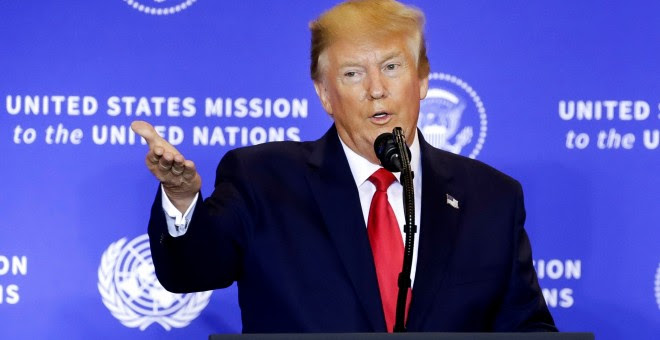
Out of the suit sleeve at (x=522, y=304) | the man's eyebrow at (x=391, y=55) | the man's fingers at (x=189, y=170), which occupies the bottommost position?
the suit sleeve at (x=522, y=304)

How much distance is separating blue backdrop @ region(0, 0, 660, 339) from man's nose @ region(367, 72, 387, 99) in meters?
0.79

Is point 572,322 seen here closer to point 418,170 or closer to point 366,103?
point 418,170

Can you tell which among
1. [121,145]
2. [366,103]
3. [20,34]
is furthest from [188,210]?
[20,34]

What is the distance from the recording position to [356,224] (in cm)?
223

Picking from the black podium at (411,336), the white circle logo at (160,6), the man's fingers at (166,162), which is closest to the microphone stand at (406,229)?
the black podium at (411,336)

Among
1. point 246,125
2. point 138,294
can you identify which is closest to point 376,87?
point 246,125

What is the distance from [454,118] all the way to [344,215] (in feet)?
3.14

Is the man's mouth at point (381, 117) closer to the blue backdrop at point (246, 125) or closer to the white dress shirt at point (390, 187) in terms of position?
the white dress shirt at point (390, 187)

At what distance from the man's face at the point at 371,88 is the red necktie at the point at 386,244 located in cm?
12

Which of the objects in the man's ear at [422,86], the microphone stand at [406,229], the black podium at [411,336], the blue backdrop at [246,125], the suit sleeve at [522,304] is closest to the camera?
the black podium at [411,336]

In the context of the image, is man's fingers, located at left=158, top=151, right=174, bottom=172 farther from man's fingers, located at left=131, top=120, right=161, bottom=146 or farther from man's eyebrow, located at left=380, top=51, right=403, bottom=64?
man's eyebrow, located at left=380, top=51, right=403, bottom=64

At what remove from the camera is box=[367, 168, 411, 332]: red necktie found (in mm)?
2176

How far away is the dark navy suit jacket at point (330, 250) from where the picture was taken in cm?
215

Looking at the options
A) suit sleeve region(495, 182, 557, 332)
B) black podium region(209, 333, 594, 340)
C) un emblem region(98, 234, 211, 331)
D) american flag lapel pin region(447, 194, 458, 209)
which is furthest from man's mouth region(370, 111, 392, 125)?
un emblem region(98, 234, 211, 331)
